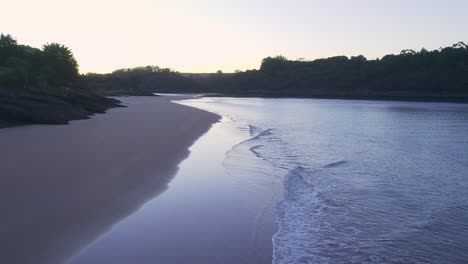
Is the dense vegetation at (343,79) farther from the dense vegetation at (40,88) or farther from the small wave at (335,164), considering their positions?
the small wave at (335,164)

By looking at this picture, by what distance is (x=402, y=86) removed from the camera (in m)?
103

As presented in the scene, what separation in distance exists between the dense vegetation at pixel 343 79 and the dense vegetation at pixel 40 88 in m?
63.3

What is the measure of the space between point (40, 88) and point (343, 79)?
96080 mm

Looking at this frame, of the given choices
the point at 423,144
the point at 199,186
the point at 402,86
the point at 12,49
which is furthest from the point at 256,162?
the point at 402,86

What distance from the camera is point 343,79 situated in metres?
121

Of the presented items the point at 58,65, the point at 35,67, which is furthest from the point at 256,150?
the point at 58,65

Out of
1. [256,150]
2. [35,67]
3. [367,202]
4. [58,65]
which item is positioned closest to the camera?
[367,202]

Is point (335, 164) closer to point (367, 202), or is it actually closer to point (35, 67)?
point (367, 202)

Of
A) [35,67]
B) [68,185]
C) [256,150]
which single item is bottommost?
[256,150]

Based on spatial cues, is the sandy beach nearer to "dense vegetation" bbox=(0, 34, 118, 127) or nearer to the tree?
"dense vegetation" bbox=(0, 34, 118, 127)

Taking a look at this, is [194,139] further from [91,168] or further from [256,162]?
[91,168]

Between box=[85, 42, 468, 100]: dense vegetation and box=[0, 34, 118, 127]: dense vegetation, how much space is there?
6328cm

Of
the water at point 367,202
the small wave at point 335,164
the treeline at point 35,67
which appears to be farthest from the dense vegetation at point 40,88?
the small wave at point 335,164

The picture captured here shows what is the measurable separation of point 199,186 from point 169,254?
14.1ft
